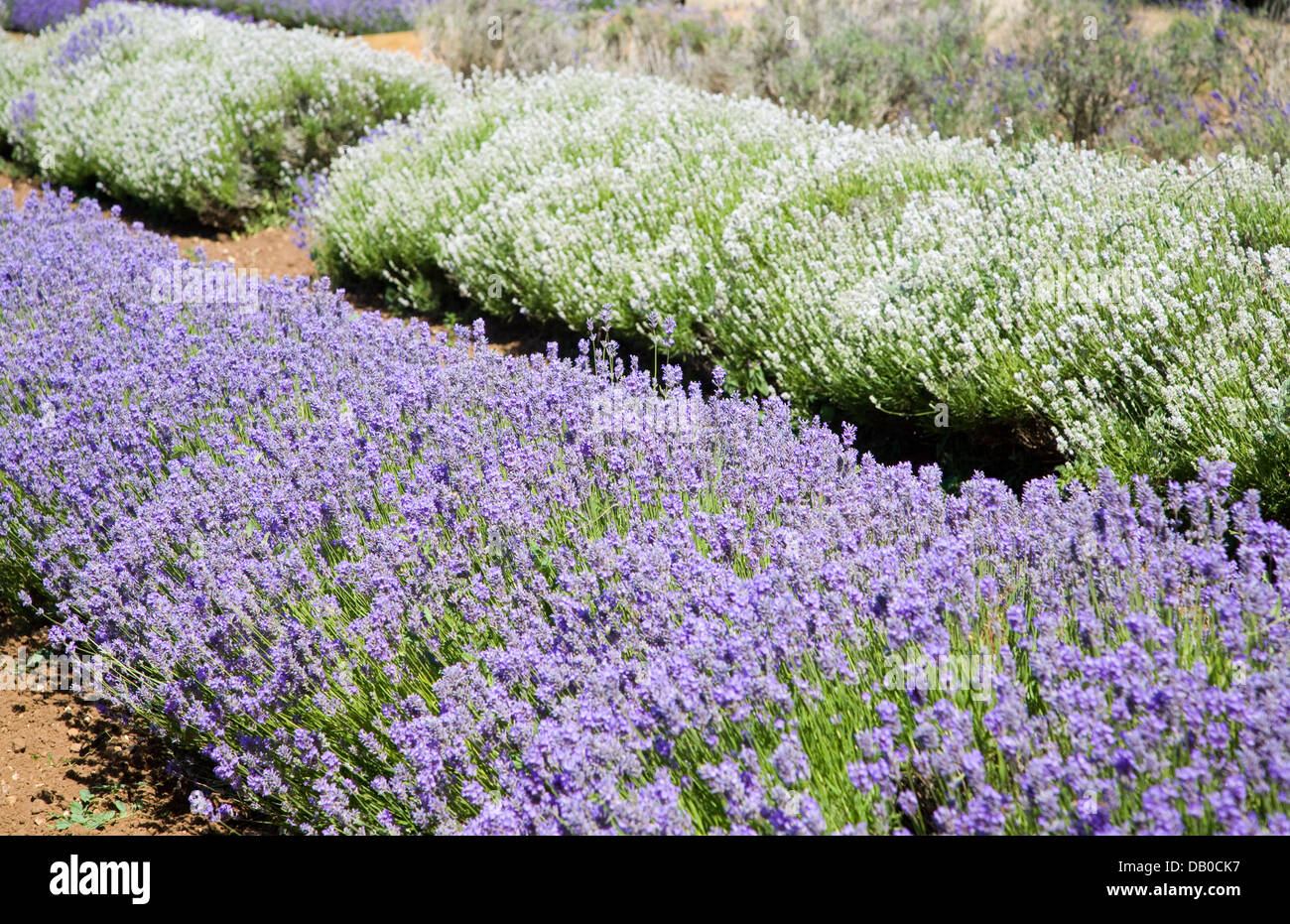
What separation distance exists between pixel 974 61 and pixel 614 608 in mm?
7067

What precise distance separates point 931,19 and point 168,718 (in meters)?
8.67

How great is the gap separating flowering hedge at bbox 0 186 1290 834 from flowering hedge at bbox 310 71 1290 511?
616 millimetres

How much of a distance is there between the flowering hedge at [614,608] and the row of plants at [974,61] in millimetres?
3180

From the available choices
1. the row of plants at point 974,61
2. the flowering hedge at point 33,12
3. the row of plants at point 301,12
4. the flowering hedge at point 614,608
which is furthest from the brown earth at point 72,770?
the flowering hedge at point 33,12

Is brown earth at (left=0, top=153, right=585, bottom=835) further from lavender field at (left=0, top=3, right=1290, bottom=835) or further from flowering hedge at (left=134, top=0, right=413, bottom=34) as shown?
flowering hedge at (left=134, top=0, right=413, bottom=34)

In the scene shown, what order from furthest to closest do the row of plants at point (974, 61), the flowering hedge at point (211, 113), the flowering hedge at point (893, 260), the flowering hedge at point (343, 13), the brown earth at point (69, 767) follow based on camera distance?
1. the flowering hedge at point (343, 13)
2. the flowering hedge at point (211, 113)
3. the row of plants at point (974, 61)
4. the flowering hedge at point (893, 260)
5. the brown earth at point (69, 767)

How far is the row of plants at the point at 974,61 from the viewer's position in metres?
6.50

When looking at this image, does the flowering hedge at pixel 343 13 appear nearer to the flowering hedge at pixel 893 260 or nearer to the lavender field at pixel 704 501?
the flowering hedge at pixel 893 260

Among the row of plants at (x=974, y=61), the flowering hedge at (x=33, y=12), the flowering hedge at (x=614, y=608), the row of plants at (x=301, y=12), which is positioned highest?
the row of plants at (x=974, y=61)

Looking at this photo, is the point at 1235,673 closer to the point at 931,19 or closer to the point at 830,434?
the point at 830,434

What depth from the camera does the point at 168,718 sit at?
3.01m

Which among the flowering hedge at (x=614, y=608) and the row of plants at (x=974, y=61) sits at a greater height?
the row of plants at (x=974, y=61)

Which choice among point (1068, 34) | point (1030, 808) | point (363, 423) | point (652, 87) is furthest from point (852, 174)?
point (1030, 808)

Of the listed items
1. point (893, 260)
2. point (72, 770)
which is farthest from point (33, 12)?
point (72, 770)
